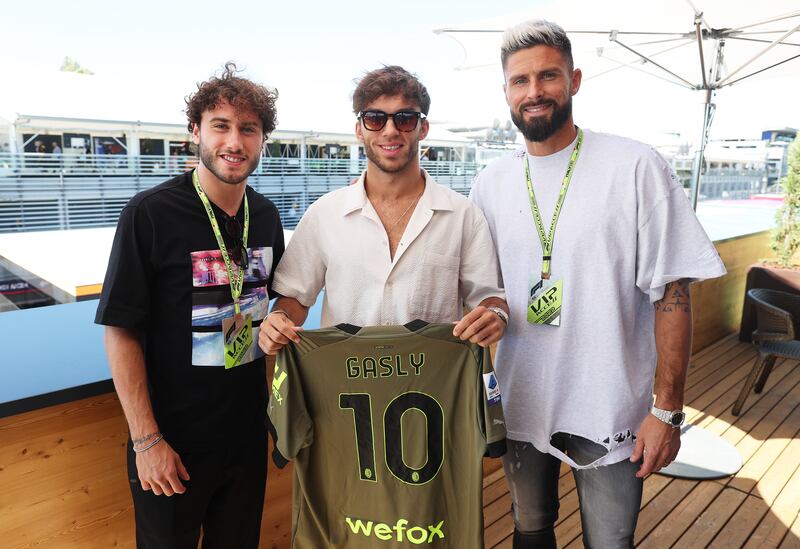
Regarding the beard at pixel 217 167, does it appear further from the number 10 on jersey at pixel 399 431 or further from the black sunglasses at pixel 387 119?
the number 10 on jersey at pixel 399 431

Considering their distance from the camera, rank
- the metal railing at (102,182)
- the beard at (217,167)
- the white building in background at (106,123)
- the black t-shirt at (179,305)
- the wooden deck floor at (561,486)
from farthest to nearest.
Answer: the white building in background at (106,123) → the metal railing at (102,182) → the wooden deck floor at (561,486) → the beard at (217,167) → the black t-shirt at (179,305)

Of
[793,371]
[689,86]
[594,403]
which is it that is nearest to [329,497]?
[594,403]

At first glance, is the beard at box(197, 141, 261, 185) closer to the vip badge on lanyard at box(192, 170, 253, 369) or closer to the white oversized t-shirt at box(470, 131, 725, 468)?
the vip badge on lanyard at box(192, 170, 253, 369)

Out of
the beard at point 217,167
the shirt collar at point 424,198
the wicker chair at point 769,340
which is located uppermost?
the beard at point 217,167

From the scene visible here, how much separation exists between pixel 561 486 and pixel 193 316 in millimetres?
2233

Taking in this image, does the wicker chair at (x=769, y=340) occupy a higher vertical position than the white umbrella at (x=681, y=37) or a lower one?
lower

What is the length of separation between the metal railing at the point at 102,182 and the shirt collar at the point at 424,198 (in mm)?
1525

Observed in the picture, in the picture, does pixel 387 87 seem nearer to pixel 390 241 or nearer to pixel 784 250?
pixel 390 241

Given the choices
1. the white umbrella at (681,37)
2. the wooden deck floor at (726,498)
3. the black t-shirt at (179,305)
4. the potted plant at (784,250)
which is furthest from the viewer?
the potted plant at (784,250)

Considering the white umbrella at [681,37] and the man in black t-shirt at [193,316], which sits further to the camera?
the white umbrella at [681,37]

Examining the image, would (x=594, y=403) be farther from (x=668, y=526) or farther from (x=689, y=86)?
(x=689, y=86)

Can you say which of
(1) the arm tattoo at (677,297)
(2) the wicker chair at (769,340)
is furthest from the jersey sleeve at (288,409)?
(2) the wicker chair at (769,340)

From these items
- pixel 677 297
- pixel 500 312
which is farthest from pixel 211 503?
pixel 677 297

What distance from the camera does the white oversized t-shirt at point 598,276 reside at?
133 centimetres
